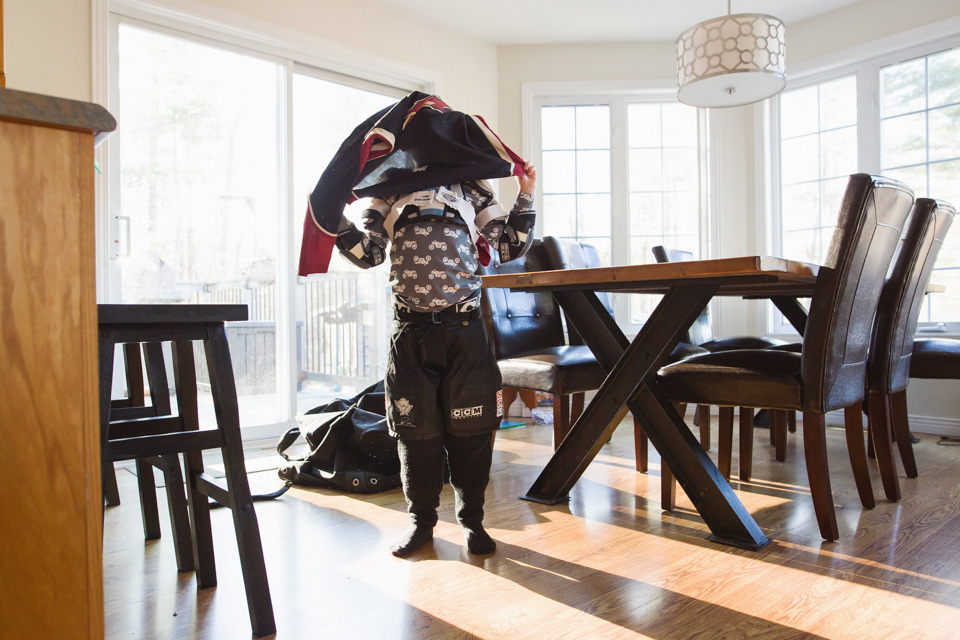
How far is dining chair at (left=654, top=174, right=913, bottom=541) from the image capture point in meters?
1.77

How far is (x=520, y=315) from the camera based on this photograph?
2924mm

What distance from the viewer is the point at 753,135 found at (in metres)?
4.50

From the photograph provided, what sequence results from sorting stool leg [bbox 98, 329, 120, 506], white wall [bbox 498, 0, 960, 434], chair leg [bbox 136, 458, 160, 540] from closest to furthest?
1. stool leg [bbox 98, 329, 120, 506]
2. chair leg [bbox 136, 458, 160, 540]
3. white wall [bbox 498, 0, 960, 434]

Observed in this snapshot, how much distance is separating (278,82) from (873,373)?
320 cm

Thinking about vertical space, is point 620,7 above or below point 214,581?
above

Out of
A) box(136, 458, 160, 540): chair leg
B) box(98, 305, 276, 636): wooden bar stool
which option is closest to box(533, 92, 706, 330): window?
box(136, 458, 160, 540): chair leg

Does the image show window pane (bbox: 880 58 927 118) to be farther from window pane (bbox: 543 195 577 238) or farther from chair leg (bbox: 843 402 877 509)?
chair leg (bbox: 843 402 877 509)

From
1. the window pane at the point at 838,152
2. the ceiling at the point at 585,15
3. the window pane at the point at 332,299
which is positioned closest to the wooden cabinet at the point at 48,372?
the window pane at the point at 332,299

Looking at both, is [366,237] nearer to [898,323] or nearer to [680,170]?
[898,323]

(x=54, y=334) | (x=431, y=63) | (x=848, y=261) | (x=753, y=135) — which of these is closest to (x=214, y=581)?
(x=54, y=334)

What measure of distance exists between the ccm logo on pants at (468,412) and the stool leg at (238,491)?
1.79 ft

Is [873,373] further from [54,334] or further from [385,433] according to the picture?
[54,334]

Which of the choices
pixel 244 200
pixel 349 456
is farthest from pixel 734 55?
pixel 244 200

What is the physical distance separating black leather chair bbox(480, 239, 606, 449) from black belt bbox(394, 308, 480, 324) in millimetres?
716
